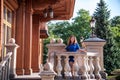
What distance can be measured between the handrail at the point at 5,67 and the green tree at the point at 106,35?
113 ft

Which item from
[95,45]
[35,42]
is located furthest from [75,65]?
[35,42]

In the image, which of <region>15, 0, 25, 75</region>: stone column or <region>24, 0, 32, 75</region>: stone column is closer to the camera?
<region>15, 0, 25, 75</region>: stone column

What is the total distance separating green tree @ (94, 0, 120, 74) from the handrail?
3458cm

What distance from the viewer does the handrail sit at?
973 centimetres

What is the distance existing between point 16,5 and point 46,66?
222 inches

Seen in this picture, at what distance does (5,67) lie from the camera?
1045 cm

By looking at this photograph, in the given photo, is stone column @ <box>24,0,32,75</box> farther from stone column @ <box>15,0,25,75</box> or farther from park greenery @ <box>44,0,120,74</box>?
park greenery @ <box>44,0,120,74</box>

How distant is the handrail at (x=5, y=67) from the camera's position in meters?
9.73

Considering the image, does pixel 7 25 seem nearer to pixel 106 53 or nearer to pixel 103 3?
pixel 106 53

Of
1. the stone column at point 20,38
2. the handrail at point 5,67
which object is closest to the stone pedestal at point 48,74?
the handrail at point 5,67

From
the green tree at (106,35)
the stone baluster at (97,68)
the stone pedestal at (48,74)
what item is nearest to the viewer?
the stone pedestal at (48,74)

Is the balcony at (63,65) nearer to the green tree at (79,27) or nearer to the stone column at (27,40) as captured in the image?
the stone column at (27,40)

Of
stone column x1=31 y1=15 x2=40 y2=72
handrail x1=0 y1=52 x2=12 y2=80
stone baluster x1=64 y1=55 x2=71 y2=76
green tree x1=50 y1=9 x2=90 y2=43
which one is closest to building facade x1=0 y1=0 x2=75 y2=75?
handrail x1=0 y1=52 x2=12 y2=80

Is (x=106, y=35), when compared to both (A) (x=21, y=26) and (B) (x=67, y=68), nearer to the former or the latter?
(A) (x=21, y=26)
